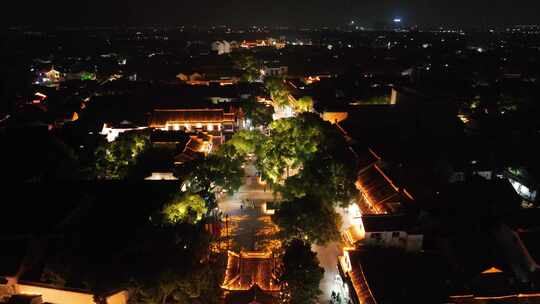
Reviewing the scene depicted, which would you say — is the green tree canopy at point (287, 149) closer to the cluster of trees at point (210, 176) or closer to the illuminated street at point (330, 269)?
the cluster of trees at point (210, 176)

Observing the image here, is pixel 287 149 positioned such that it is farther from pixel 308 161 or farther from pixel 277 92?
pixel 277 92

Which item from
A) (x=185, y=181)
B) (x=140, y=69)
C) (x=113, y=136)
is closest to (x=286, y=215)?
(x=185, y=181)

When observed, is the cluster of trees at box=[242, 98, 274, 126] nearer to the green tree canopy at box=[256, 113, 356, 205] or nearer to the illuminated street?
the green tree canopy at box=[256, 113, 356, 205]

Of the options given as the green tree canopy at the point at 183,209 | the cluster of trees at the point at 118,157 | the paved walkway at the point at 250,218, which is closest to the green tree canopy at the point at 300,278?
the paved walkway at the point at 250,218

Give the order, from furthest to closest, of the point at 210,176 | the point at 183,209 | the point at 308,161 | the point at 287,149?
the point at 287,149 < the point at 308,161 < the point at 210,176 < the point at 183,209

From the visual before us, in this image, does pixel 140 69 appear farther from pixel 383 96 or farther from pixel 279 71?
pixel 383 96

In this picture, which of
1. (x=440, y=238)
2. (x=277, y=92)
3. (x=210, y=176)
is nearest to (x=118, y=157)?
(x=210, y=176)
